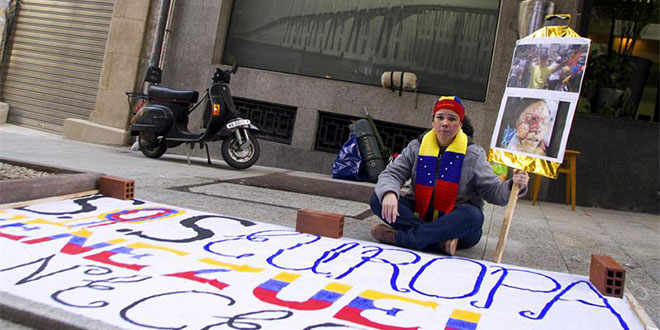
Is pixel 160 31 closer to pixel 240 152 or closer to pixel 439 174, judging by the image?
pixel 240 152

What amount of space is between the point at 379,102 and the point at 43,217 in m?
6.10

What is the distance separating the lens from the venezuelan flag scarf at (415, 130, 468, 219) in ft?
12.1

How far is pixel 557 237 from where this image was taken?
5203 millimetres

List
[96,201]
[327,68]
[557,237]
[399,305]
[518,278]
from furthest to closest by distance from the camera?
[327,68] → [557,237] → [96,201] → [518,278] → [399,305]

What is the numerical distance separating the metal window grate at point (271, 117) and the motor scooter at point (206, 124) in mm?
1416

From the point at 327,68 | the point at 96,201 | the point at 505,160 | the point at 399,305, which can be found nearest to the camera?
the point at 399,305

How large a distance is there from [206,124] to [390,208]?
514 cm

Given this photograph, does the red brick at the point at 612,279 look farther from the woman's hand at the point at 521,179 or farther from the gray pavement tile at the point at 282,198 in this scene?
the gray pavement tile at the point at 282,198

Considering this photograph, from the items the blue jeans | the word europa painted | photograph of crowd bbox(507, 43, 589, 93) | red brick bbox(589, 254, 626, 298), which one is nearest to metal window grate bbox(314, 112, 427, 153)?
photograph of crowd bbox(507, 43, 589, 93)

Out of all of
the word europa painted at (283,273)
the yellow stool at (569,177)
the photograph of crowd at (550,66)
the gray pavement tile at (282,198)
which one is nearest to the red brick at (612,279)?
the word europa painted at (283,273)

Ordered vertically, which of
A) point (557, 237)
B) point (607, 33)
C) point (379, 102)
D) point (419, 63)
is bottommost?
point (557, 237)

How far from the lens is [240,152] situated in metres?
7.99

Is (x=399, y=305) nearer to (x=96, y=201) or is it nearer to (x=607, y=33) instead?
(x=96, y=201)

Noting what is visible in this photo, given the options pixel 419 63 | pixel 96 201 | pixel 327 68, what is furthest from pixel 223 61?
pixel 96 201
